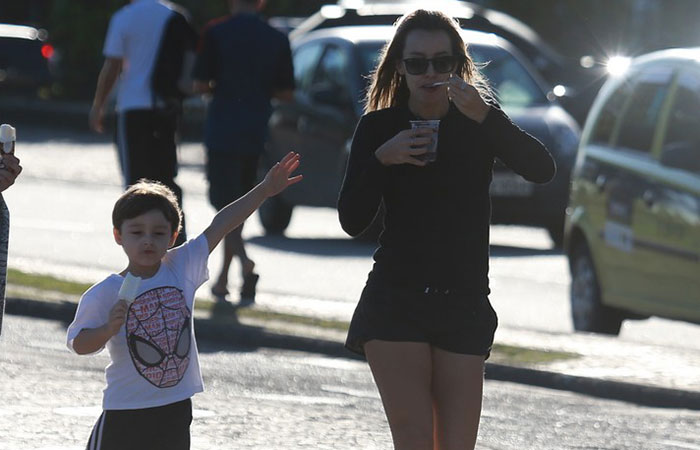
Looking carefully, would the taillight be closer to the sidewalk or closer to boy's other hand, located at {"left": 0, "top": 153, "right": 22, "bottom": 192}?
the sidewalk

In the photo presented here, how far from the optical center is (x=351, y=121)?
52.8 feet

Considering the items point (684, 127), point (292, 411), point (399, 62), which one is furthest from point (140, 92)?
point (399, 62)

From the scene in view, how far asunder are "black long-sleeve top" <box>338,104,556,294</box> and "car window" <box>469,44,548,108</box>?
460 inches

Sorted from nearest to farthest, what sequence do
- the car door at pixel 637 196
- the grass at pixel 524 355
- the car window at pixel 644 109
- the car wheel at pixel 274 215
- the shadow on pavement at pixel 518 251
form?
the grass at pixel 524 355 < the car door at pixel 637 196 < the car window at pixel 644 109 < the shadow on pavement at pixel 518 251 < the car wheel at pixel 274 215

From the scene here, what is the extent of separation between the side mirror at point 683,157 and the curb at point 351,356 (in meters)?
1.50

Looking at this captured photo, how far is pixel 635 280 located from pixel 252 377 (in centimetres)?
259

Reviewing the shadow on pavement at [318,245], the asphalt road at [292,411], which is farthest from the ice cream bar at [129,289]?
the shadow on pavement at [318,245]

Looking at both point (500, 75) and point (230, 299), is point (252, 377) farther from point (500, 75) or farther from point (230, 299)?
point (500, 75)

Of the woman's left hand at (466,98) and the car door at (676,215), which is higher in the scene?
the woman's left hand at (466,98)

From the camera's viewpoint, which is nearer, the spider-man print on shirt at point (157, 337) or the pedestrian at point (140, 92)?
the spider-man print on shirt at point (157, 337)

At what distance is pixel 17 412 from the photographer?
7.67m

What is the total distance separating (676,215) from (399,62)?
16.4 ft

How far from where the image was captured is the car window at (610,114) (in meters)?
11.2

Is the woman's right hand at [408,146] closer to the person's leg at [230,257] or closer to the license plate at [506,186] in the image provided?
the person's leg at [230,257]
